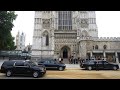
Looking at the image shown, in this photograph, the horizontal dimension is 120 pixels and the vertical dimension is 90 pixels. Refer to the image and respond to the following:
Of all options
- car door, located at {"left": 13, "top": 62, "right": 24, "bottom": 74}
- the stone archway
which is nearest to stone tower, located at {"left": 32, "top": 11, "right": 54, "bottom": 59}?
the stone archway

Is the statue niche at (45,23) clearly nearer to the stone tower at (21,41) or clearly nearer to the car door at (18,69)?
the car door at (18,69)

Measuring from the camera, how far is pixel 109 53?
4012 cm

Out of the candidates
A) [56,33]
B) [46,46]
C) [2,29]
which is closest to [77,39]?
[56,33]

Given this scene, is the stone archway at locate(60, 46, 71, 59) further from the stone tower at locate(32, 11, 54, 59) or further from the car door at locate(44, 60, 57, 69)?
the car door at locate(44, 60, 57, 69)

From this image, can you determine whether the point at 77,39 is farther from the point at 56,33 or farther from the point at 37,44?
the point at 37,44

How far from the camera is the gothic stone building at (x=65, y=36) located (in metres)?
45.2

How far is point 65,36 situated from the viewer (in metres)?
45.7

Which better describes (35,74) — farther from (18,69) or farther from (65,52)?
(65,52)

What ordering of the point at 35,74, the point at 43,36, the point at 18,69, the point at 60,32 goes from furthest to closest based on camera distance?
the point at 43,36 → the point at 60,32 → the point at 18,69 → the point at 35,74

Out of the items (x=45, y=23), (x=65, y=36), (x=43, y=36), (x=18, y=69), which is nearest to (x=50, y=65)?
(x=18, y=69)

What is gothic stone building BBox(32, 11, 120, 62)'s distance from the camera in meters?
45.2

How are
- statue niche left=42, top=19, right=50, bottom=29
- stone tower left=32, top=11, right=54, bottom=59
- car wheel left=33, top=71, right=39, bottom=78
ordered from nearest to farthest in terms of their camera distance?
car wheel left=33, top=71, right=39, bottom=78 → stone tower left=32, top=11, right=54, bottom=59 → statue niche left=42, top=19, right=50, bottom=29

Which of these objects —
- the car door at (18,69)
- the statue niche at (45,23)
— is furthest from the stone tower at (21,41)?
the car door at (18,69)
